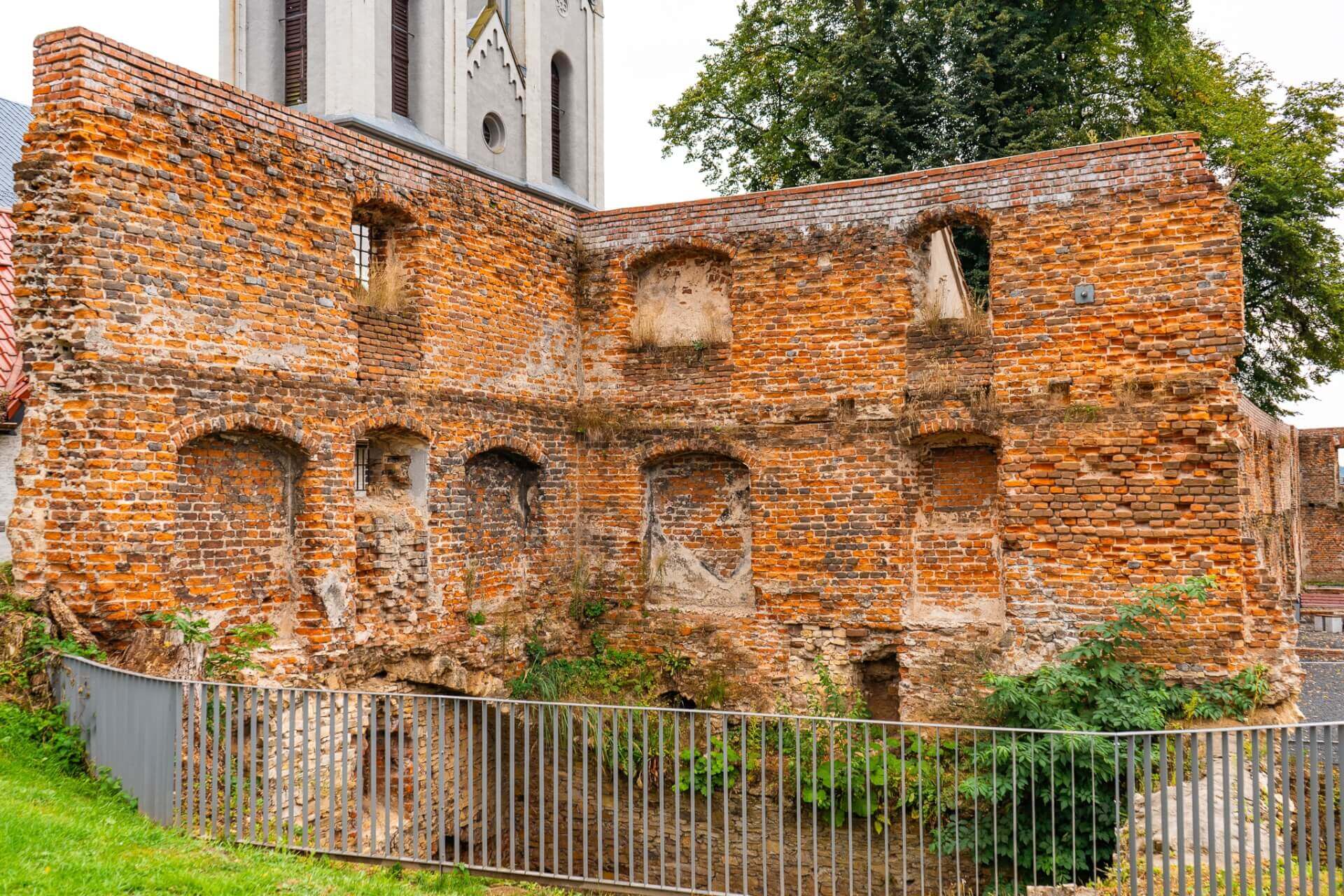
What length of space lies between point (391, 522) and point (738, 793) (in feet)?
14.4

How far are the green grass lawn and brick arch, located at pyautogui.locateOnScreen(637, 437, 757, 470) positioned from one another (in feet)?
18.0

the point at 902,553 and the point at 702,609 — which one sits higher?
the point at 902,553

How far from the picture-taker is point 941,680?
10047mm

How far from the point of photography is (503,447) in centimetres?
1059

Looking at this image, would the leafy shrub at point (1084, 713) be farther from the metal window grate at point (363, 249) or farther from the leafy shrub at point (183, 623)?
the metal window grate at point (363, 249)

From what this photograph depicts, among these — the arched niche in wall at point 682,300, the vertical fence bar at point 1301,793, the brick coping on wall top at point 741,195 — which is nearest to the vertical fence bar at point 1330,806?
the vertical fence bar at point 1301,793

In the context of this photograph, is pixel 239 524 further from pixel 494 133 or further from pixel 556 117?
pixel 556 117

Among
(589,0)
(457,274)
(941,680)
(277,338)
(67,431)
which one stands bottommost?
(941,680)

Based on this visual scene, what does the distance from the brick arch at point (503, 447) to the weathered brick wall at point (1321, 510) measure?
24.1m

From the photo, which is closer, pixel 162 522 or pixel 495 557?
pixel 162 522

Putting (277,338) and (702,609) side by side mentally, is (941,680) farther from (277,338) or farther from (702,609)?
(277,338)

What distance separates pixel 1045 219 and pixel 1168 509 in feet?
10.3

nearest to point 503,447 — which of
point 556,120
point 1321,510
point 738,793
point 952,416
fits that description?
point 738,793

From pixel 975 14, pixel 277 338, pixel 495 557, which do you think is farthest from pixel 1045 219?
pixel 975 14
